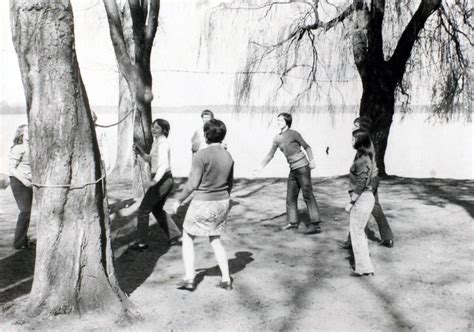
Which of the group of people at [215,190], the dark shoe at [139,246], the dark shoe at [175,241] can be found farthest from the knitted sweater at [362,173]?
the dark shoe at [139,246]

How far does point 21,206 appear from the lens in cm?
666

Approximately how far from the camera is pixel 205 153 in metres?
4.92

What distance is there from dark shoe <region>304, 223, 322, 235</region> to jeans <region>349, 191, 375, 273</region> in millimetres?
1660

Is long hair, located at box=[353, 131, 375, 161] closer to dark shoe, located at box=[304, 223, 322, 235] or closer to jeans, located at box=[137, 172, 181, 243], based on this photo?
dark shoe, located at box=[304, 223, 322, 235]

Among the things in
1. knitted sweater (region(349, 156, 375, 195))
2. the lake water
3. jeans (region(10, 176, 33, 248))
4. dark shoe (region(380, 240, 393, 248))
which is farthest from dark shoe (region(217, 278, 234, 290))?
the lake water

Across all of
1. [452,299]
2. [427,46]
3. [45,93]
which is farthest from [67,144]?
[427,46]

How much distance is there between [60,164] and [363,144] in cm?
304

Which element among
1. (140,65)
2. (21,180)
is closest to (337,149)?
(140,65)

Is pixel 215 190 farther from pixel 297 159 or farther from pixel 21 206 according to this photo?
pixel 21 206

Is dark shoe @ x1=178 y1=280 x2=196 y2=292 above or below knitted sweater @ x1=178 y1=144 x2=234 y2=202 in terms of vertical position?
below

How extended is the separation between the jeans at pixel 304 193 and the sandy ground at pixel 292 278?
0.26 metres

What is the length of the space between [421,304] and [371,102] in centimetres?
836

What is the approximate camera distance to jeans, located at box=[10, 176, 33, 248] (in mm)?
6594

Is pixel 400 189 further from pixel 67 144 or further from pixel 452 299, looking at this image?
pixel 67 144
